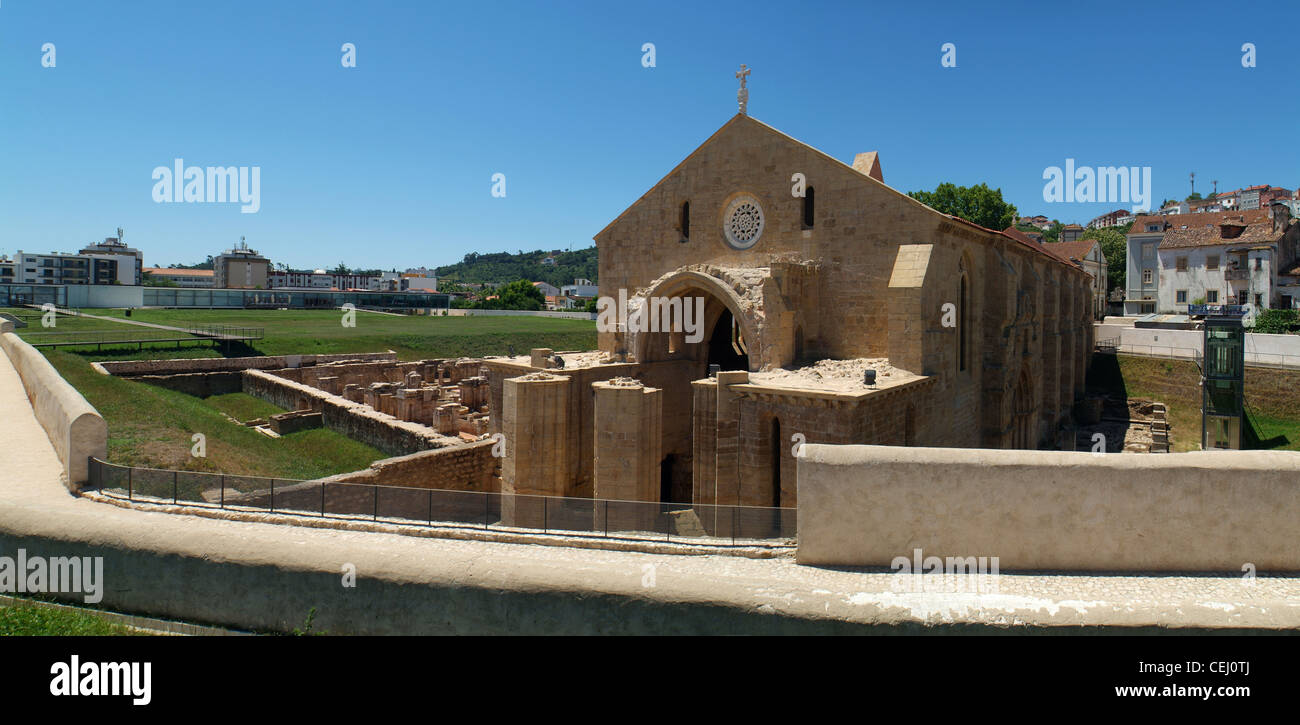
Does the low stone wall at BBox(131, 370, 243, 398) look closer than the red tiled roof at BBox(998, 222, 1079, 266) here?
No

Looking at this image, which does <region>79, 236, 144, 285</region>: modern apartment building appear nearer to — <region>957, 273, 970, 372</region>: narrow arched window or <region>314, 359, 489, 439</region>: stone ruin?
<region>314, 359, 489, 439</region>: stone ruin

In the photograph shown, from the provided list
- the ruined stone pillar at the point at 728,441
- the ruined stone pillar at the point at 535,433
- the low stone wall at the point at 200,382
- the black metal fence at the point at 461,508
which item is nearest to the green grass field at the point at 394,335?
the low stone wall at the point at 200,382

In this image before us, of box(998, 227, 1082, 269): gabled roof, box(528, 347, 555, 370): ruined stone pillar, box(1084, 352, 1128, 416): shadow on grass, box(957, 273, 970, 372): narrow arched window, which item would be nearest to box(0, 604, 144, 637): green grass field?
box(528, 347, 555, 370): ruined stone pillar

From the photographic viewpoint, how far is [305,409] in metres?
29.6

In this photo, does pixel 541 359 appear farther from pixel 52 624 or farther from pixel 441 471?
pixel 52 624

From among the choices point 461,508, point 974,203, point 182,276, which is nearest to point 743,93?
point 461,508

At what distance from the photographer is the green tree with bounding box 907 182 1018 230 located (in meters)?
55.6

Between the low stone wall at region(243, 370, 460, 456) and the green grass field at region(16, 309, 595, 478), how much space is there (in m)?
0.45

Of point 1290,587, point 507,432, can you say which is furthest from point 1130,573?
point 507,432

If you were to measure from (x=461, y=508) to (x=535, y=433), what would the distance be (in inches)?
280

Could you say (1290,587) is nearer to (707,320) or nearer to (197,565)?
(197,565)

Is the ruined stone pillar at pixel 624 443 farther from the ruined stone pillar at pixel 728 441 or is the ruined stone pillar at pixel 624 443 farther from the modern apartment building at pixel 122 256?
the modern apartment building at pixel 122 256

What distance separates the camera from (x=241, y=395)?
35.5m
